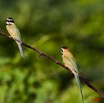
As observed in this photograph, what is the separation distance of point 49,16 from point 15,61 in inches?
110

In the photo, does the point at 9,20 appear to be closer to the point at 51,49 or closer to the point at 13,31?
the point at 13,31

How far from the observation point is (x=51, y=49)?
5219 millimetres

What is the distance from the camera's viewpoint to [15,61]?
4.22 m

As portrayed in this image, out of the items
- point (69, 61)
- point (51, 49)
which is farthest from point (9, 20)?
point (51, 49)

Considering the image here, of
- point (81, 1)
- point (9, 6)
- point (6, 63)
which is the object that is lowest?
point (9, 6)

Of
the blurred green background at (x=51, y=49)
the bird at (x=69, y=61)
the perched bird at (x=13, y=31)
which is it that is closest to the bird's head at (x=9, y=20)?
the perched bird at (x=13, y=31)

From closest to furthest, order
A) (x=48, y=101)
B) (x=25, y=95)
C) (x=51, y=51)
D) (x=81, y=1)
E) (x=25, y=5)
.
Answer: (x=48, y=101)
(x=25, y=95)
(x=51, y=51)
(x=81, y=1)
(x=25, y=5)

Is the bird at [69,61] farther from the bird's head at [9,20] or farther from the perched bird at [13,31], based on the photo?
the bird's head at [9,20]

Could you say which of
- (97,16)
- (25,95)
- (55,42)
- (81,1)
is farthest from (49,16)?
(25,95)

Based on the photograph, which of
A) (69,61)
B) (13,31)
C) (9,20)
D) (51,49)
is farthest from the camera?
(51,49)

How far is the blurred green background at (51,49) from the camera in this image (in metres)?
3.87

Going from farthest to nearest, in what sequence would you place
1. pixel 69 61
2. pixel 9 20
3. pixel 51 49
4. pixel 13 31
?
pixel 51 49
pixel 9 20
pixel 13 31
pixel 69 61

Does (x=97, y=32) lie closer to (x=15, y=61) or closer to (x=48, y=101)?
(x=15, y=61)

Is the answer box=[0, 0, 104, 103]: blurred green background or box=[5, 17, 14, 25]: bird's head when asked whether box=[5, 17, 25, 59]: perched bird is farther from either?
box=[0, 0, 104, 103]: blurred green background
